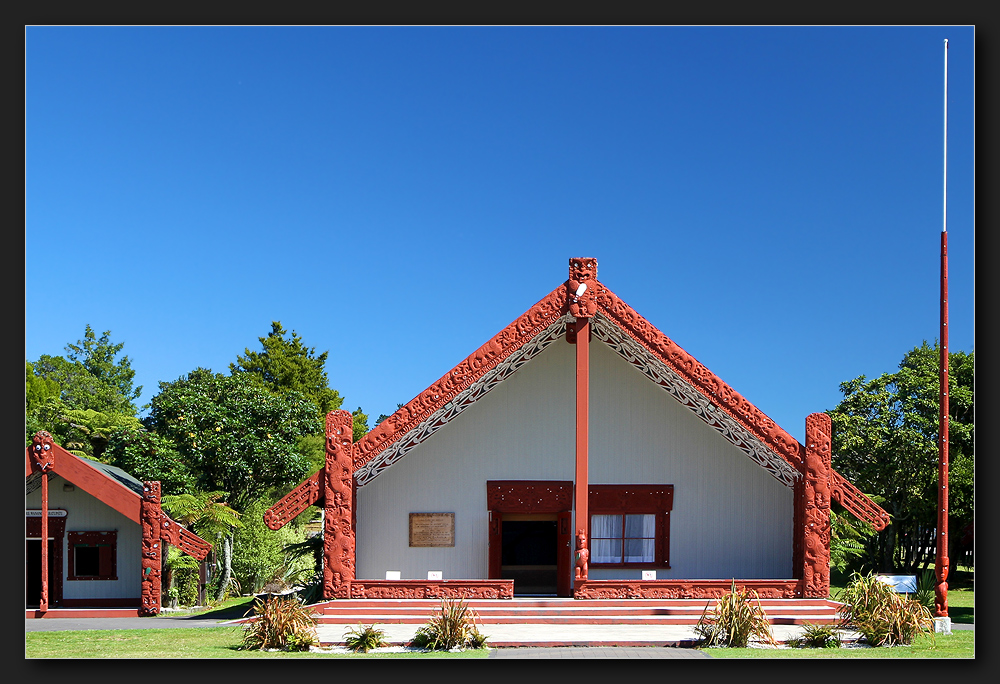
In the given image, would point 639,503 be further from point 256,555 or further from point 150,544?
point 256,555

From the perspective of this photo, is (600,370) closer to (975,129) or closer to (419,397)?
(419,397)

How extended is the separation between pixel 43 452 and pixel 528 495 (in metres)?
9.43

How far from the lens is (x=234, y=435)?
87.8 ft

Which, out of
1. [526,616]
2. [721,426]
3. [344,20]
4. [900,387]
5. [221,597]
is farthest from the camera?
[900,387]

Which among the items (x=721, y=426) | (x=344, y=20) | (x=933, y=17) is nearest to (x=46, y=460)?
(x=344, y=20)

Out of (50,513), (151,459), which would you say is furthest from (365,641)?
(151,459)

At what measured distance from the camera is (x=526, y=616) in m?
14.8

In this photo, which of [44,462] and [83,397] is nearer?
[44,462]

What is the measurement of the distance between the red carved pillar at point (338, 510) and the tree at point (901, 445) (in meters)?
15.5

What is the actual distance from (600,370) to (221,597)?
12.6m

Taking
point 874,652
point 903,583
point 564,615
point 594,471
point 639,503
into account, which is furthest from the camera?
point 594,471

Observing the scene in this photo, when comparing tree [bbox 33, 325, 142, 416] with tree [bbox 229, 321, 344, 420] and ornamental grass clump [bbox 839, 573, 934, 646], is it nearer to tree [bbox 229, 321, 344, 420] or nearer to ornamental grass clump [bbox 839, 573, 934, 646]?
tree [bbox 229, 321, 344, 420]

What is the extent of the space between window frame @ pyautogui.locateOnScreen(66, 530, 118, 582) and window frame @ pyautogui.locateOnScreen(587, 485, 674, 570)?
33.0ft

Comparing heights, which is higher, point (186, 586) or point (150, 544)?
point (150, 544)
